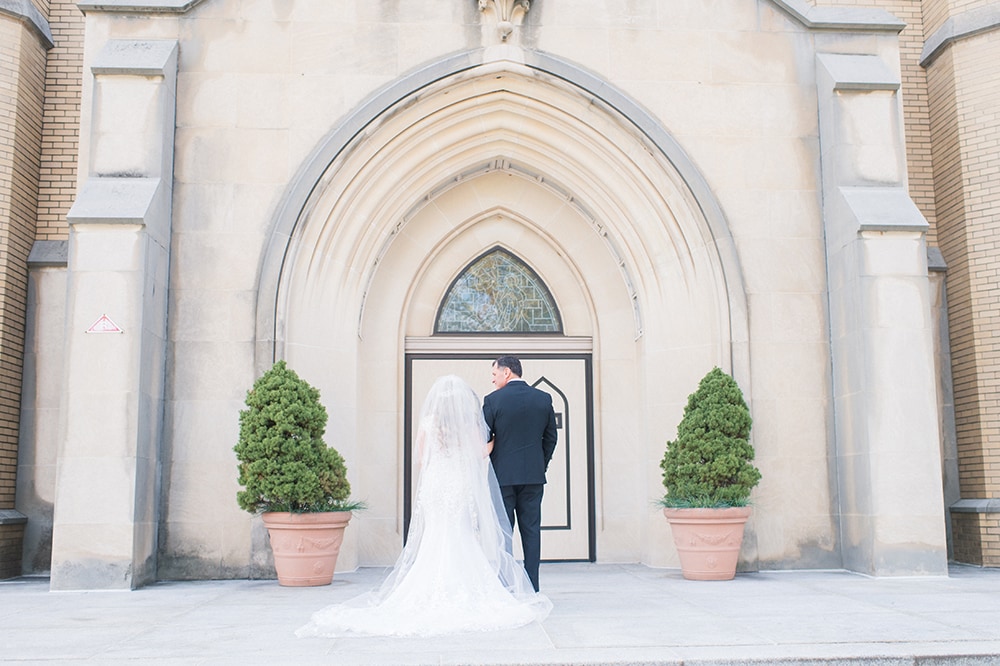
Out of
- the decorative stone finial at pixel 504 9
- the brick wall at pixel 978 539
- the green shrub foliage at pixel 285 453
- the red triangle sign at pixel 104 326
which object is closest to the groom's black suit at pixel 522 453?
the green shrub foliage at pixel 285 453

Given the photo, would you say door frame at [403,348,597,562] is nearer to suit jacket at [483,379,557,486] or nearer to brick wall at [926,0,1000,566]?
suit jacket at [483,379,557,486]

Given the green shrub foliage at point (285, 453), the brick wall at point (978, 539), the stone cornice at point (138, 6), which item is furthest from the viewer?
the brick wall at point (978, 539)

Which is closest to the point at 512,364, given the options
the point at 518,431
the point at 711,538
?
the point at 518,431

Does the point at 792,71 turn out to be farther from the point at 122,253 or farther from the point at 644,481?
the point at 122,253

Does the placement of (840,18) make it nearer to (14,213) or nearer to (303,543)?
(303,543)

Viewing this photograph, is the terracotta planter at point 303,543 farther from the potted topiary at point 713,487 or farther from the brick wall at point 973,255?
the brick wall at point 973,255

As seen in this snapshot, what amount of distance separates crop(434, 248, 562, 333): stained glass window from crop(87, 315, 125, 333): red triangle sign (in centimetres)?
369

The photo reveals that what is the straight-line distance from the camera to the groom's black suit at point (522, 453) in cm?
758

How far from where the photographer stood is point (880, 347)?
9078 mm

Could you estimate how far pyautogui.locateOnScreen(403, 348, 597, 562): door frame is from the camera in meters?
10.7

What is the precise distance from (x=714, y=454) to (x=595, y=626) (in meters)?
3.15

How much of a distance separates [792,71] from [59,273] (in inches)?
338

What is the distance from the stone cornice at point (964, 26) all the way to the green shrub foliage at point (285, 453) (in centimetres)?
864

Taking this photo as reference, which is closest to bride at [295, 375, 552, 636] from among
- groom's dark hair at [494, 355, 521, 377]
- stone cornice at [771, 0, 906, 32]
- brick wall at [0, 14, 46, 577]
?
groom's dark hair at [494, 355, 521, 377]
